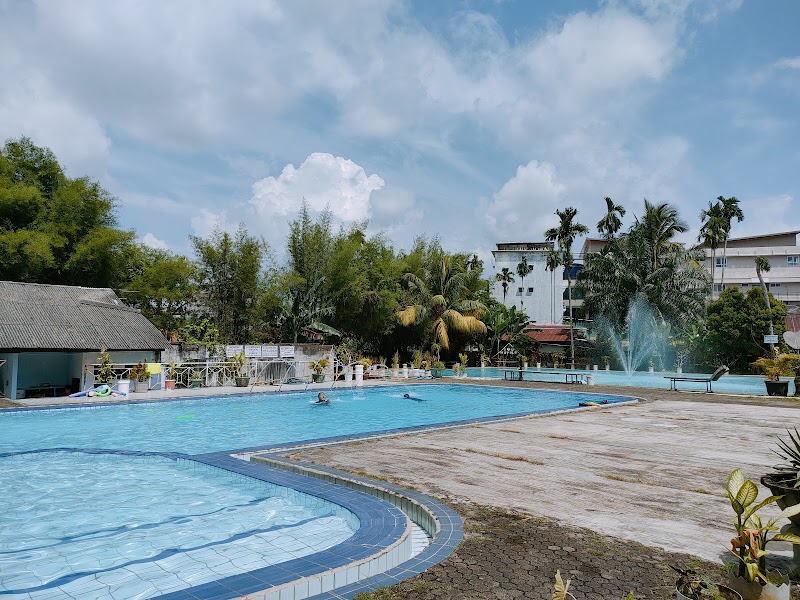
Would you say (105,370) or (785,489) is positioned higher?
(105,370)

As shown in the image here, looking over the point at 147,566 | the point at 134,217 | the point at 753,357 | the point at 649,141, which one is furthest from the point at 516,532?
the point at 753,357

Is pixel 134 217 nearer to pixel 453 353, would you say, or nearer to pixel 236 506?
pixel 453 353

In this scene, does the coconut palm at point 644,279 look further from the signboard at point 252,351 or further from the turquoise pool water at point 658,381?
the signboard at point 252,351

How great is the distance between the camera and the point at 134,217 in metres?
28.4

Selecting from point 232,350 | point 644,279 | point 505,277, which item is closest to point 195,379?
point 232,350

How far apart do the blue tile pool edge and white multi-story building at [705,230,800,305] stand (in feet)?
162

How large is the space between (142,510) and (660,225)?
3679 centimetres

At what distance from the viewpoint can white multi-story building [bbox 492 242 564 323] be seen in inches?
2061

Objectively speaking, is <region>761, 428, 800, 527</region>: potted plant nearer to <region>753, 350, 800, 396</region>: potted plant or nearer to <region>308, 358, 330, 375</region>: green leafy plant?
<region>753, 350, 800, 396</region>: potted plant

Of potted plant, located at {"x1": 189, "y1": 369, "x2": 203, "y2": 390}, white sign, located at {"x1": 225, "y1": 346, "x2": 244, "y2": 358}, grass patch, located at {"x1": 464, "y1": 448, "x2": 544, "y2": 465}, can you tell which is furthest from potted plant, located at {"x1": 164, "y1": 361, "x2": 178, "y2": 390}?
grass patch, located at {"x1": 464, "y1": 448, "x2": 544, "y2": 465}

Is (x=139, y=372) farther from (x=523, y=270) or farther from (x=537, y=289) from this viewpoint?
(x=537, y=289)

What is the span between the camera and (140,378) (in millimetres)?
18719

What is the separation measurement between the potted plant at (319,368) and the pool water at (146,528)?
14877 millimetres

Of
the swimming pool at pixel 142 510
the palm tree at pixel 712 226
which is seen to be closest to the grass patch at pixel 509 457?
the swimming pool at pixel 142 510
